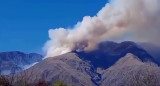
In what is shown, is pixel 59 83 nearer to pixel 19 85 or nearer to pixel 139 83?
pixel 19 85

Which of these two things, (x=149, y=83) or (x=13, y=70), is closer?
(x=13, y=70)

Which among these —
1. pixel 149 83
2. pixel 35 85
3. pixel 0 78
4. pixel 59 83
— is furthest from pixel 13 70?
pixel 149 83

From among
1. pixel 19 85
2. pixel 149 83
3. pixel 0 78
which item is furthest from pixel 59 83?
pixel 149 83

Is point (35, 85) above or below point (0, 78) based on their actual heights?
above

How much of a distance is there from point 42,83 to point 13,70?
22.1 metres

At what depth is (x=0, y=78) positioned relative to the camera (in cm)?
4172

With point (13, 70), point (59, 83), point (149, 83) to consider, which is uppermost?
point (149, 83)

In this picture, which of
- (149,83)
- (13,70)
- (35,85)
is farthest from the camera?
(149,83)

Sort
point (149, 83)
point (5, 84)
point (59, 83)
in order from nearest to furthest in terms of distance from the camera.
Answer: point (5, 84)
point (59, 83)
point (149, 83)

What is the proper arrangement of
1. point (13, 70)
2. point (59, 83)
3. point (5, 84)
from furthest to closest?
point (59, 83), point (13, 70), point (5, 84)

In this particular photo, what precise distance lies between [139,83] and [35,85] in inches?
2871

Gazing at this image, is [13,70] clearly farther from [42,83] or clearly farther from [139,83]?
[139,83]

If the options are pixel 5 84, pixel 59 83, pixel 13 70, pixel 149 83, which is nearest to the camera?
pixel 5 84

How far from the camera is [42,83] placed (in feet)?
238
